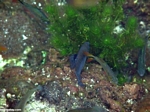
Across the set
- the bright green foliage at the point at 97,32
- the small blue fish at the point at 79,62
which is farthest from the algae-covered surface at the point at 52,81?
the bright green foliage at the point at 97,32

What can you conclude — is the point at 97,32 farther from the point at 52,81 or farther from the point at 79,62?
the point at 52,81

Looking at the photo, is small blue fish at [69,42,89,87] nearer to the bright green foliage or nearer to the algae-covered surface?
the algae-covered surface

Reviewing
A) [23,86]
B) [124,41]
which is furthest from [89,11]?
[23,86]

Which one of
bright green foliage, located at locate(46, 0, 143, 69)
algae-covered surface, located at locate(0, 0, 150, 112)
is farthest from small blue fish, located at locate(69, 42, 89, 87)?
bright green foliage, located at locate(46, 0, 143, 69)

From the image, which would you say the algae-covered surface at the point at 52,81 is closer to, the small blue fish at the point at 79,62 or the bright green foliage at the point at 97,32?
the small blue fish at the point at 79,62

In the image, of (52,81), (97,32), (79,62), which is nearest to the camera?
(52,81)

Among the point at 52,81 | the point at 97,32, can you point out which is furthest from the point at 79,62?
the point at 97,32
